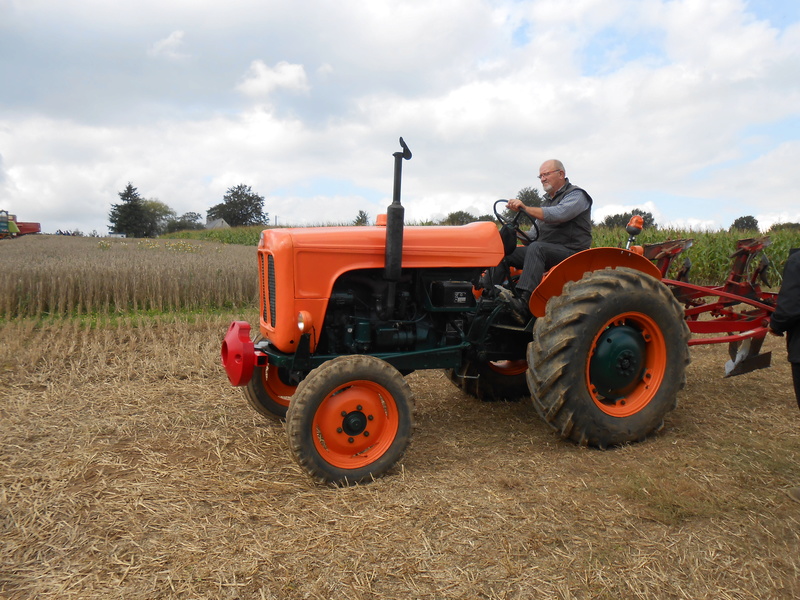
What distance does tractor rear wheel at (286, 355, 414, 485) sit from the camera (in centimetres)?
324

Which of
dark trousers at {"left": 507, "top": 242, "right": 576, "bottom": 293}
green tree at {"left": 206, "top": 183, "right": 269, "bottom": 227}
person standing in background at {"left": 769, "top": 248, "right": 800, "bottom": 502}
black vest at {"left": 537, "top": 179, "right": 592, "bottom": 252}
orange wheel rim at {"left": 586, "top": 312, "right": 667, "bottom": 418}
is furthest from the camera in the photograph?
green tree at {"left": 206, "top": 183, "right": 269, "bottom": 227}

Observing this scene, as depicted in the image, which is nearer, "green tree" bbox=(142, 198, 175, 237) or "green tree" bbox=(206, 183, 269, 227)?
"green tree" bbox=(206, 183, 269, 227)

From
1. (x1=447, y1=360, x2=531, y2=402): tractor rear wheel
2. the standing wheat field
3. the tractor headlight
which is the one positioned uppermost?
the tractor headlight

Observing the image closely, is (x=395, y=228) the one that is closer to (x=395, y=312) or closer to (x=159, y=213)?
(x=395, y=312)

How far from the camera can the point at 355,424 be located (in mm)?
3395

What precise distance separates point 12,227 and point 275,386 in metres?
37.8

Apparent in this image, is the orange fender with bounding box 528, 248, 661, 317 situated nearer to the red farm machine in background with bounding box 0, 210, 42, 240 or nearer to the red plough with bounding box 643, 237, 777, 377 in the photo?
the red plough with bounding box 643, 237, 777, 377

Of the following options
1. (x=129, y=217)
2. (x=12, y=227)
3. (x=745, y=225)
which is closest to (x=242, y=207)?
(x=129, y=217)

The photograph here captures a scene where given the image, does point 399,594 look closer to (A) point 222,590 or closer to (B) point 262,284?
(A) point 222,590

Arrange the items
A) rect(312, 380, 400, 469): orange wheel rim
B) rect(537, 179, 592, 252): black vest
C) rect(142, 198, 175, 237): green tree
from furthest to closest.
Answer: rect(142, 198, 175, 237): green tree, rect(537, 179, 592, 252): black vest, rect(312, 380, 400, 469): orange wheel rim

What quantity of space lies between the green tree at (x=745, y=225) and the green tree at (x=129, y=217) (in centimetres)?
5431

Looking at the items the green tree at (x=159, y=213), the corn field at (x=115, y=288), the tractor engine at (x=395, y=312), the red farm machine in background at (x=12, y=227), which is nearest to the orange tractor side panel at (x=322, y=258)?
the tractor engine at (x=395, y=312)

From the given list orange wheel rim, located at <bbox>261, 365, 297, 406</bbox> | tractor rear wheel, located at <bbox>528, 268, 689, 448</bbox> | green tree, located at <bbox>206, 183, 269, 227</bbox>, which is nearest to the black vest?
tractor rear wheel, located at <bbox>528, 268, 689, 448</bbox>

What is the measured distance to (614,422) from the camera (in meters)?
3.88
